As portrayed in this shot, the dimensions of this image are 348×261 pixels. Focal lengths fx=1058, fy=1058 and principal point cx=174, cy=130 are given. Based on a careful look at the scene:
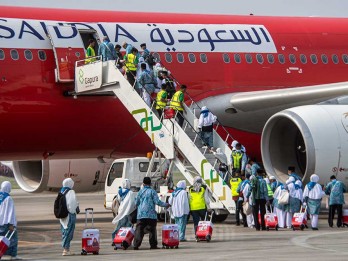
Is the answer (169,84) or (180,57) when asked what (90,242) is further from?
(180,57)

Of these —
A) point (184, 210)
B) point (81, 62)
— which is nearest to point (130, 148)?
point (81, 62)

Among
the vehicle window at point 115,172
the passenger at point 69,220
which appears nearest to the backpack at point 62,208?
the passenger at point 69,220

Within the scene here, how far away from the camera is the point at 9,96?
Answer: 2397cm

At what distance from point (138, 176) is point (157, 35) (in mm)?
3817

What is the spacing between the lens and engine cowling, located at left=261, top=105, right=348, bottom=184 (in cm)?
2375

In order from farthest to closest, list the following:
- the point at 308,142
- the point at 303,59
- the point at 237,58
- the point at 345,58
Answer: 1. the point at 345,58
2. the point at 303,59
3. the point at 237,58
4. the point at 308,142

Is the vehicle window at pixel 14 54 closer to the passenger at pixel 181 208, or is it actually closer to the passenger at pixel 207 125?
the passenger at pixel 207 125

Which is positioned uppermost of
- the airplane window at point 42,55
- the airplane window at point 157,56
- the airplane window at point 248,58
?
the airplane window at point 248,58

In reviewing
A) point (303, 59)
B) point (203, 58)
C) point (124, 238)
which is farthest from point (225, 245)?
point (303, 59)

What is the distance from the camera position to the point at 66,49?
24.8m

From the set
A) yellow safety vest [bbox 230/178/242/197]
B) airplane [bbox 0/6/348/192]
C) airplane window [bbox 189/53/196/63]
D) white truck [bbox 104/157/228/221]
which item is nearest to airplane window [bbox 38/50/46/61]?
airplane [bbox 0/6/348/192]

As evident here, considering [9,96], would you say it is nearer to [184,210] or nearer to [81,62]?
[81,62]

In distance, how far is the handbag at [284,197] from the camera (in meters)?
23.0

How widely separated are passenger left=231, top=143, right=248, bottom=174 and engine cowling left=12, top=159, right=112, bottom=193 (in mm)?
6223
